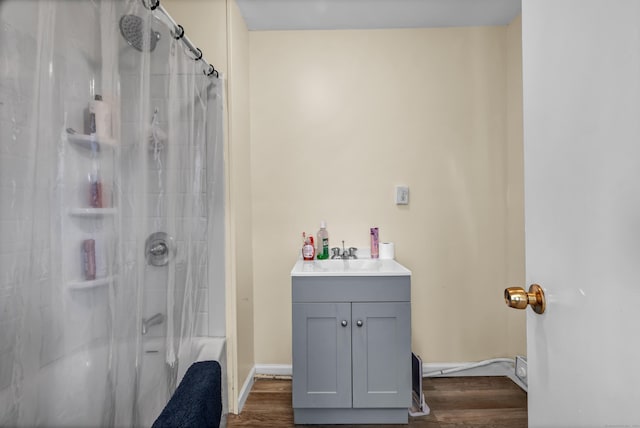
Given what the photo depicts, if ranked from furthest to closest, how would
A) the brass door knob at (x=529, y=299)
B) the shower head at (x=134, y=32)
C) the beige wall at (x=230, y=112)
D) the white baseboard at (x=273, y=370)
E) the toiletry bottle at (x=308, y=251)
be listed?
the white baseboard at (x=273, y=370), the toiletry bottle at (x=308, y=251), the beige wall at (x=230, y=112), the shower head at (x=134, y=32), the brass door knob at (x=529, y=299)

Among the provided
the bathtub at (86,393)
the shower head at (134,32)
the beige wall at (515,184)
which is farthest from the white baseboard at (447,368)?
the shower head at (134,32)

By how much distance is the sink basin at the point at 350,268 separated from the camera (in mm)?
1795

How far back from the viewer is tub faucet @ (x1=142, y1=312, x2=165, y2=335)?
1.06 meters

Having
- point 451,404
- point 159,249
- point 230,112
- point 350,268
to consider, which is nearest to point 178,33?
point 230,112

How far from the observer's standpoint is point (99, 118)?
2.81 feet

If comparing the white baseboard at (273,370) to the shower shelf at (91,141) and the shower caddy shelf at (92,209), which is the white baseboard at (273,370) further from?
the shower shelf at (91,141)

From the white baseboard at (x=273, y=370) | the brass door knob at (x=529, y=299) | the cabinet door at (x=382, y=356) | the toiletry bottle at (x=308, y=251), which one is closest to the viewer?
the brass door knob at (x=529, y=299)

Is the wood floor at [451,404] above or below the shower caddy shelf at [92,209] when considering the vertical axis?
below

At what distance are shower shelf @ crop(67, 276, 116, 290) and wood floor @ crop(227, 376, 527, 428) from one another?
129cm

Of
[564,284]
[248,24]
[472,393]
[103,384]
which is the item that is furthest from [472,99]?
[103,384]

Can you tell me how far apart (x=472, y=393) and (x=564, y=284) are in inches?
73.0

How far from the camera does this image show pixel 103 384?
912 mm

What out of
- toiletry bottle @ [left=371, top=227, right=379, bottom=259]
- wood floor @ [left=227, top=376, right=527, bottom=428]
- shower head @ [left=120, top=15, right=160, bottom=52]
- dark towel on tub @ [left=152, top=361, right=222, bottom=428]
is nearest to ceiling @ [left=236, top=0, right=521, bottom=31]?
shower head @ [left=120, top=15, right=160, bottom=52]

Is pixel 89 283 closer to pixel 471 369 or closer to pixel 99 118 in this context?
pixel 99 118
